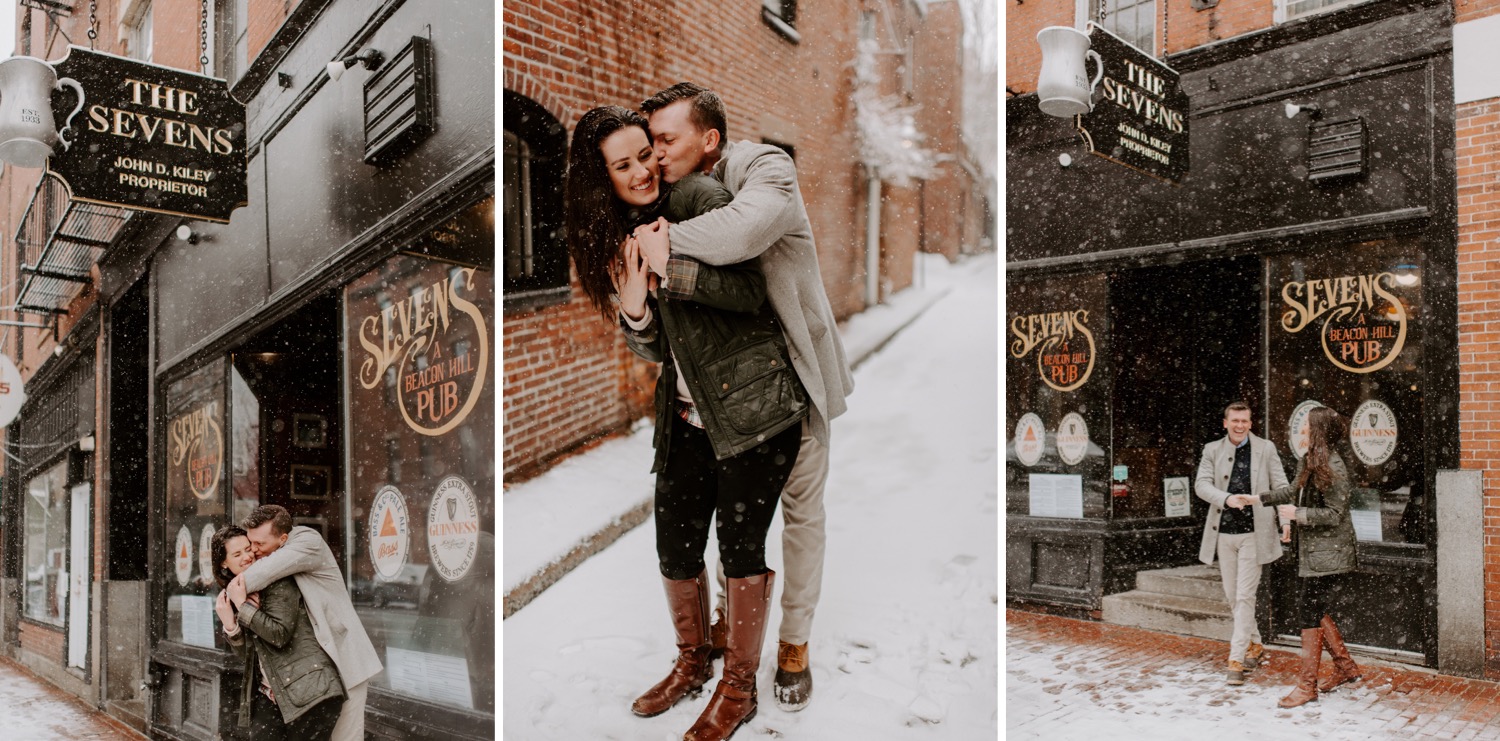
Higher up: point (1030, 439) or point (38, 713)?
point (1030, 439)

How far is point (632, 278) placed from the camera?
3.46m

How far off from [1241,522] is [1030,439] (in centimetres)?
173

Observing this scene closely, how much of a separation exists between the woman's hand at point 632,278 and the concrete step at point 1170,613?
369 centimetres

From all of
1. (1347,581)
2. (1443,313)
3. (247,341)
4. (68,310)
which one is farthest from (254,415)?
(1443,313)

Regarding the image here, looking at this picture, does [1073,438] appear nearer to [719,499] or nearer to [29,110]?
[719,499]

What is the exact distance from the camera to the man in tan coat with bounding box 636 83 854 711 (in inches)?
131

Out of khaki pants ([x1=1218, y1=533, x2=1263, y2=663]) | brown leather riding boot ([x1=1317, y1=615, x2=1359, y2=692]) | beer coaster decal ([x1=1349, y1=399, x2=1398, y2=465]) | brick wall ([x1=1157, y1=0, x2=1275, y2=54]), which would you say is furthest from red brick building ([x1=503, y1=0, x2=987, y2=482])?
brick wall ([x1=1157, y1=0, x2=1275, y2=54])

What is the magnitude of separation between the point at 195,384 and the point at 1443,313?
5813 mm

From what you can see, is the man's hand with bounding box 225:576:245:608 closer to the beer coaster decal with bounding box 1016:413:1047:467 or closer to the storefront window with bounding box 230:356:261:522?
the storefront window with bounding box 230:356:261:522

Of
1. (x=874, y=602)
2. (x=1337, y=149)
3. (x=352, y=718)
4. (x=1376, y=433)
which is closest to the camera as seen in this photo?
(x=874, y=602)

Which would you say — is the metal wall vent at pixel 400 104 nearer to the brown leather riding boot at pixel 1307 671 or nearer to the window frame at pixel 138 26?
the window frame at pixel 138 26

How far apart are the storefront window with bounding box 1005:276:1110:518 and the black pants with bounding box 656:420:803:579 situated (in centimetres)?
368

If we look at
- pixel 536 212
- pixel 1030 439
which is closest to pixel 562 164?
pixel 536 212

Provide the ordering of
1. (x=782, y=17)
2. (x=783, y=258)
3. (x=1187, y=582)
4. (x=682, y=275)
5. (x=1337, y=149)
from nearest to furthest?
(x=682, y=275) < (x=783, y=258) < (x=782, y=17) < (x=1337, y=149) < (x=1187, y=582)
